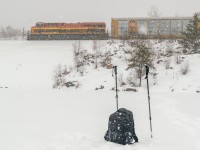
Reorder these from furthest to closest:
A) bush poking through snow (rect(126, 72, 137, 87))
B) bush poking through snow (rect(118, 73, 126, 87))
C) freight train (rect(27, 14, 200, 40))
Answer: freight train (rect(27, 14, 200, 40))
bush poking through snow (rect(118, 73, 126, 87))
bush poking through snow (rect(126, 72, 137, 87))

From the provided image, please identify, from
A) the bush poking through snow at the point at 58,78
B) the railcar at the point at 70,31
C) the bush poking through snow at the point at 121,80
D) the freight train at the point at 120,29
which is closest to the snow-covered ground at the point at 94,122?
the bush poking through snow at the point at 121,80

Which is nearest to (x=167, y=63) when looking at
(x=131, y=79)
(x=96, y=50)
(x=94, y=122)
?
(x=131, y=79)

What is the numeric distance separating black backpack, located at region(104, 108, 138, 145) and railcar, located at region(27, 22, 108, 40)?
32.4 m

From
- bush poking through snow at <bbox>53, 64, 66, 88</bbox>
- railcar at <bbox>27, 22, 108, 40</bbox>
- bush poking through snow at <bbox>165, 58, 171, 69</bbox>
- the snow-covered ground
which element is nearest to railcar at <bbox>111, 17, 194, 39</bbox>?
railcar at <bbox>27, 22, 108, 40</bbox>

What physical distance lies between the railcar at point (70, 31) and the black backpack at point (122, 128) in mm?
32376

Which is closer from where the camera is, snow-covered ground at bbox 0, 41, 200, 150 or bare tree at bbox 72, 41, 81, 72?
snow-covered ground at bbox 0, 41, 200, 150

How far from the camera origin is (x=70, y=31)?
41.6 m

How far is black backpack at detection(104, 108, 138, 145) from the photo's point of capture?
27.7 feet

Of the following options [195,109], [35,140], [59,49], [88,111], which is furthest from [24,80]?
[35,140]

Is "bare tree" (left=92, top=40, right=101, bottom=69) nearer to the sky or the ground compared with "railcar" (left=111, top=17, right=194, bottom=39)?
nearer to the ground

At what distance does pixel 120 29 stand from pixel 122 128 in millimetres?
32670

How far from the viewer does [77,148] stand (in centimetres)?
811

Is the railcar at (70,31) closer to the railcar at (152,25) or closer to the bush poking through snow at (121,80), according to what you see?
the railcar at (152,25)

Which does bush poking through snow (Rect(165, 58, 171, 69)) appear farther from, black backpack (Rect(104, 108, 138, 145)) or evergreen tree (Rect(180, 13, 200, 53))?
black backpack (Rect(104, 108, 138, 145))
